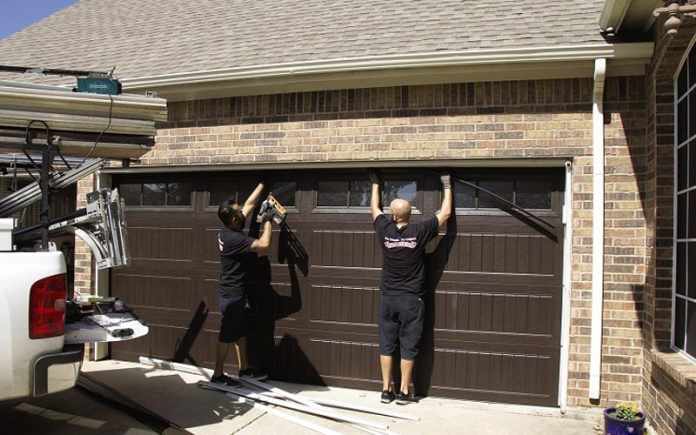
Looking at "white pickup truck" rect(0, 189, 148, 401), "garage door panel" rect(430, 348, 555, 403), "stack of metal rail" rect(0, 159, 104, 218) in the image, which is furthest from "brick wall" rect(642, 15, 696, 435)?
"stack of metal rail" rect(0, 159, 104, 218)

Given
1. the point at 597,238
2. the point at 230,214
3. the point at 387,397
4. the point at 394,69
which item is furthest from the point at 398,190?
the point at 387,397

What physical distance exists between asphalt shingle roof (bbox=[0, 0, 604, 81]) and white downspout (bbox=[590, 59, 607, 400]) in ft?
2.09

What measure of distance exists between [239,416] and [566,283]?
3.08 meters

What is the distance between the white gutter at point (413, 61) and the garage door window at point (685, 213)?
0.62 meters

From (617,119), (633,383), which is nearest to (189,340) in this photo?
(633,383)

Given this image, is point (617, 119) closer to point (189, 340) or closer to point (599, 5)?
point (599, 5)

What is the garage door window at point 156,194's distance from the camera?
660 cm

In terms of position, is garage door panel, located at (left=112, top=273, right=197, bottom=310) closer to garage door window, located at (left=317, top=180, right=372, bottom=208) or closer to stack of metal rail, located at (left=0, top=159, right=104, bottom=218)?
garage door window, located at (left=317, top=180, right=372, bottom=208)

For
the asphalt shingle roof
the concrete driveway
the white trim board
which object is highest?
the asphalt shingle roof

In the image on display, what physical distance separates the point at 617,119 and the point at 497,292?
6.03 feet

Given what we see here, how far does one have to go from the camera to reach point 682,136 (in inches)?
170

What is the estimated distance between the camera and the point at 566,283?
514 centimetres

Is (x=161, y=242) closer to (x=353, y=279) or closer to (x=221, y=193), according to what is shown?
(x=221, y=193)

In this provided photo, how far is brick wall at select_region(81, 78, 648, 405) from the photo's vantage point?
495 cm
